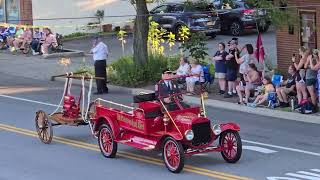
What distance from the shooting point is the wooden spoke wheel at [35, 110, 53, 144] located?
48.5 feet

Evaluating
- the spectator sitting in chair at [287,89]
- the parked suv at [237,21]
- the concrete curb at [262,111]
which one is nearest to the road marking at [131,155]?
the concrete curb at [262,111]

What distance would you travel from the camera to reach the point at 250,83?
60.9ft

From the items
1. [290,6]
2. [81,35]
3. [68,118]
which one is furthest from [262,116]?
[81,35]

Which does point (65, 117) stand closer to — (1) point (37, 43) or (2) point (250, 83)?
(2) point (250, 83)

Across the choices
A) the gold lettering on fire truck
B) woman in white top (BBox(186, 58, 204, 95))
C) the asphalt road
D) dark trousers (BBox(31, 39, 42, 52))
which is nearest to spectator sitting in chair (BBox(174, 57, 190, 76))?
woman in white top (BBox(186, 58, 204, 95))

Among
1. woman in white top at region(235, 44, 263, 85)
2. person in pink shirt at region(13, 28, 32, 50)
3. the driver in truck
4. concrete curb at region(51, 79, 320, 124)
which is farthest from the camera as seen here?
person in pink shirt at region(13, 28, 32, 50)

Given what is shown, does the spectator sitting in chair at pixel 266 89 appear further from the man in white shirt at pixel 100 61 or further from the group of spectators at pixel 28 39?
the group of spectators at pixel 28 39

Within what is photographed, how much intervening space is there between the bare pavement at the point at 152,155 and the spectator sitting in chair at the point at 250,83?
1.13 ft

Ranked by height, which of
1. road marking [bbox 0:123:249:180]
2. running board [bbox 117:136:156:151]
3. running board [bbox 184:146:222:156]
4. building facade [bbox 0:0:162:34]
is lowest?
road marking [bbox 0:123:249:180]

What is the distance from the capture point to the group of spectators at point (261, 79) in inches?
671

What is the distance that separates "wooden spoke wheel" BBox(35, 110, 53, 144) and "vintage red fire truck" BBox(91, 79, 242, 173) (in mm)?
1704

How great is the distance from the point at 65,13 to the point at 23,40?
5.34m

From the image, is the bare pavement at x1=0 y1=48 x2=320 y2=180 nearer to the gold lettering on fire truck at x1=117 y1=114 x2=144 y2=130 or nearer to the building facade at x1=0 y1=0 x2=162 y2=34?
the gold lettering on fire truck at x1=117 y1=114 x2=144 y2=130

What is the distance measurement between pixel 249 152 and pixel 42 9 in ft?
81.5
